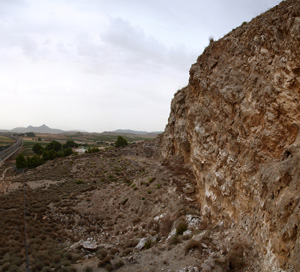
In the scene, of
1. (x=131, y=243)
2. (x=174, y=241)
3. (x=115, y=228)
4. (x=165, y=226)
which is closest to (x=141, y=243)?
(x=131, y=243)

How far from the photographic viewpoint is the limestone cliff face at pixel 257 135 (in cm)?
695

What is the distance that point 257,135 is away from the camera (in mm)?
9898

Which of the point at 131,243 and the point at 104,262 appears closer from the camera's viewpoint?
the point at 104,262

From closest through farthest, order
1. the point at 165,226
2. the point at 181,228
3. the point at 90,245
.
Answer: the point at 181,228, the point at 90,245, the point at 165,226

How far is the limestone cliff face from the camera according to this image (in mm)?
6949

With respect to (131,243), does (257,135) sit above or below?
above

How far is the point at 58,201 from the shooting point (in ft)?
77.1

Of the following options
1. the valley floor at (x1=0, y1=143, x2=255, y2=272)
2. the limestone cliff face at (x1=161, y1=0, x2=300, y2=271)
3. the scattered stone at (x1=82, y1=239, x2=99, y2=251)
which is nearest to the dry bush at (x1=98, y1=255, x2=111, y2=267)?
the valley floor at (x1=0, y1=143, x2=255, y2=272)

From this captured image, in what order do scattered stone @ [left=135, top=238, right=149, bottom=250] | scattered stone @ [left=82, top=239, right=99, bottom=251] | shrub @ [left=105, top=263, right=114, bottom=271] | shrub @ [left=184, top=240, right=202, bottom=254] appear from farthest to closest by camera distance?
scattered stone @ [left=82, top=239, right=99, bottom=251]
scattered stone @ [left=135, top=238, right=149, bottom=250]
shrub @ [left=105, top=263, right=114, bottom=271]
shrub @ [left=184, top=240, right=202, bottom=254]

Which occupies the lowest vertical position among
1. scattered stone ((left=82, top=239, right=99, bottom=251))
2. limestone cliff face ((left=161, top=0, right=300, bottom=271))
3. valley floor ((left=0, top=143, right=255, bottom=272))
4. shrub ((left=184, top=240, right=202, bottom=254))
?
scattered stone ((left=82, top=239, right=99, bottom=251))

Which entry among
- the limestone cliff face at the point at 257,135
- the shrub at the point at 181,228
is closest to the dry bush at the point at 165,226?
the shrub at the point at 181,228

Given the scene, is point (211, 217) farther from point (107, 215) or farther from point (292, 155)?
point (107, 215)

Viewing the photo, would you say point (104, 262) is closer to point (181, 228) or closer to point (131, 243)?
point (131, 243)

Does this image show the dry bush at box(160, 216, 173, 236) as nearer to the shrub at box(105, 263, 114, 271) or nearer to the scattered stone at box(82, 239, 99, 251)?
the shrub at box(105, 263, 114, 271)
